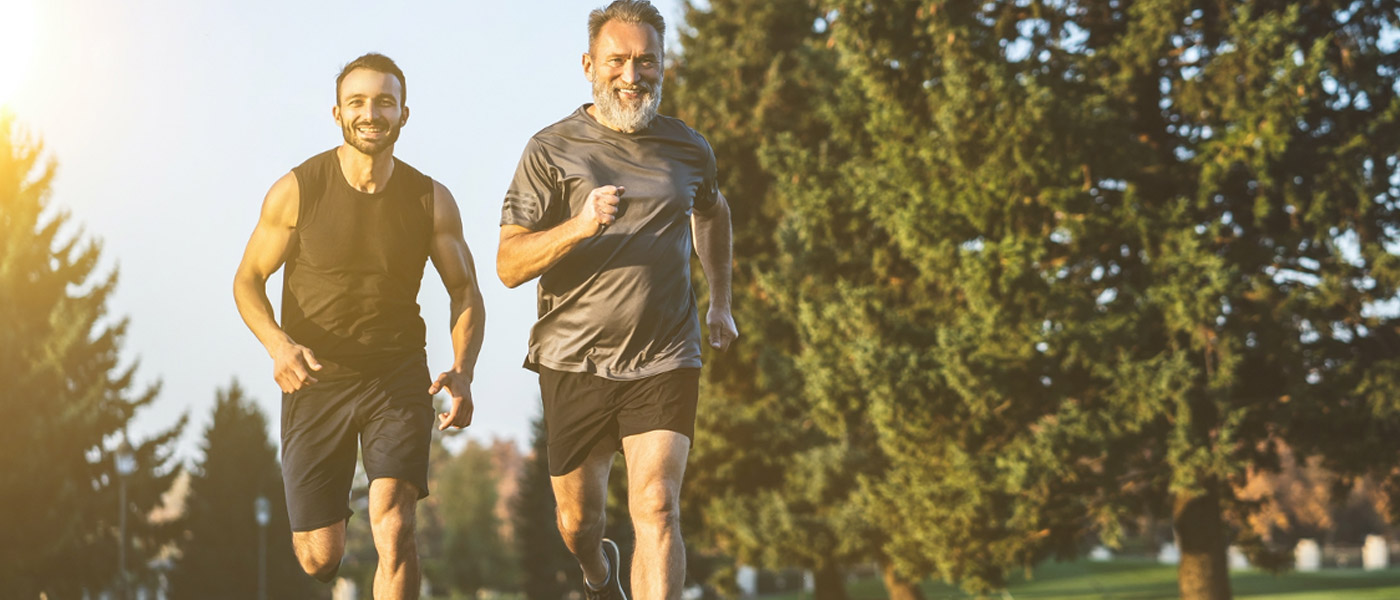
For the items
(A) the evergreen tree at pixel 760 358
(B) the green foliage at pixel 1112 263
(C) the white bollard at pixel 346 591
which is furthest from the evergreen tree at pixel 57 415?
(B) the green foliage at pixel 1112 263

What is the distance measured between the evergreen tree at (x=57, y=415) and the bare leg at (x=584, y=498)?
35.7m

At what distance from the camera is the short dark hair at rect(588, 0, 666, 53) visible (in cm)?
577

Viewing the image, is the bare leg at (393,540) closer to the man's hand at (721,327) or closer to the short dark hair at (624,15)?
the man's hand at (721,327)

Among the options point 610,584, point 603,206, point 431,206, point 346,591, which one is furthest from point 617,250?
point 346,591

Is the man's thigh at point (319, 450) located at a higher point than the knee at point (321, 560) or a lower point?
higher

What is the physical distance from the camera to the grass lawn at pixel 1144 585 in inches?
1307

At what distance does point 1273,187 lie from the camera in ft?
68.2

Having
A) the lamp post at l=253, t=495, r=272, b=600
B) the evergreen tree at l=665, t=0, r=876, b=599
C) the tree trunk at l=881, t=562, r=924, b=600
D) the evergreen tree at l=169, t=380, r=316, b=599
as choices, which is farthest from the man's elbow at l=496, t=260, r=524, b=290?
the evergreen tree at l=169, t=380, r=316, b=599

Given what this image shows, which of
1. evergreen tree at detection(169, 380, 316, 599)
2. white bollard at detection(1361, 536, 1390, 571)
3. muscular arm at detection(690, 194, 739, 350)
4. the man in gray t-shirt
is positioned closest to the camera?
the man in gray t-shirt

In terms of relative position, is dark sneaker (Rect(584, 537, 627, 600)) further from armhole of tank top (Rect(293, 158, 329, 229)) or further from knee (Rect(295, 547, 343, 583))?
armhole of tank top (Rect(293, 158, 329, 229))

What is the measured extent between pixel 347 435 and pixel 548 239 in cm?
143

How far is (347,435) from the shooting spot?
614 cm

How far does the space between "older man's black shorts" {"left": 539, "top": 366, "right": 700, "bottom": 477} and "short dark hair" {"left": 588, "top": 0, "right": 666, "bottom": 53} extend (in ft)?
4.62

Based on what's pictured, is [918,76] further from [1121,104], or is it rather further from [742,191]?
[742,191]
